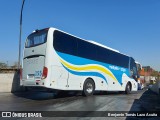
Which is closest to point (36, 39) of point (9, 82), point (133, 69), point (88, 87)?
point (88, 87)

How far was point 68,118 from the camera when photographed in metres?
8.24

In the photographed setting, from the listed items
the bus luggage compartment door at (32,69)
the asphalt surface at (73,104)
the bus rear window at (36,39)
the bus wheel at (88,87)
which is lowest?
the asphalt surface at (73,104)

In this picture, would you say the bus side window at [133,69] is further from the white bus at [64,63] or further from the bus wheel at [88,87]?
the bus wheel at [88,87]

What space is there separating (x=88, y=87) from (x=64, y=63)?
10.4 ft

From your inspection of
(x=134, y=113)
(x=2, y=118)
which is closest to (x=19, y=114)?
(x=2, y=118)

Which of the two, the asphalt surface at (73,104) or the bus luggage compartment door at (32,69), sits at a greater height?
the bus luggage compartment door at (32,69)

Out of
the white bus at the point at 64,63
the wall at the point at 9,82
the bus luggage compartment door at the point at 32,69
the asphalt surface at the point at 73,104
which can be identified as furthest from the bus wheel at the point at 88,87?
the wall at the point at 9,82

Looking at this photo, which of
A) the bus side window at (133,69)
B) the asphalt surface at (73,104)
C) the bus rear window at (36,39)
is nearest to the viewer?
the asphalt surface at (73,104)

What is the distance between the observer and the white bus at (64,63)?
13.2 metres

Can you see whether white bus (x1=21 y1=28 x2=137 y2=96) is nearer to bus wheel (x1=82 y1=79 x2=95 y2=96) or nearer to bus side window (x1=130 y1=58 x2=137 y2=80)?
bus wheel (x1=82 y1=79 x2=95 y2=96)

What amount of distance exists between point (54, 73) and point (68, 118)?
5.38m

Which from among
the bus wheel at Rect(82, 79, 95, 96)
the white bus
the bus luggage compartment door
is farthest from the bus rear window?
the bus wheel at Rect(82, 79, 95, 96)

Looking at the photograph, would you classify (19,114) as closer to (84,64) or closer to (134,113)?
(134,113)

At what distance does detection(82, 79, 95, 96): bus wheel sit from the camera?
16.1 metres
